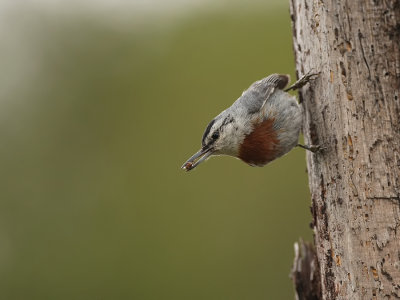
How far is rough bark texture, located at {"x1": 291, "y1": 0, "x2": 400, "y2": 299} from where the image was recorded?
11.5 ft

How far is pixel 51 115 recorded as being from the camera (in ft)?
32.5

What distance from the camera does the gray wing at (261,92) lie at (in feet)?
15.2

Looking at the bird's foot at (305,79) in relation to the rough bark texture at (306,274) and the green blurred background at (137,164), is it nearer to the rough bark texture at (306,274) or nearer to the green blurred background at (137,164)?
the rough bark texture at (306,274)

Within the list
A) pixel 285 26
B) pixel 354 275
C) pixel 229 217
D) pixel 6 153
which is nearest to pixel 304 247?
pixel 354 275

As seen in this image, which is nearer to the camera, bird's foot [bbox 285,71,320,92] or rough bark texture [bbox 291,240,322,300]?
bird's foot [bbox 285,71,320,92]

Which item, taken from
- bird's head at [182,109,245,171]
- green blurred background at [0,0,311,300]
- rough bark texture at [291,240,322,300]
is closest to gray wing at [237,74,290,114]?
bird's head at [182,109,245,171]

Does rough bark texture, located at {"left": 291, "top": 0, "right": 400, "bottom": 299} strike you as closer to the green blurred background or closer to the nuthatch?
the nuthatch

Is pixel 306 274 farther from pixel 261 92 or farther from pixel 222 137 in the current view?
pixel 261 92

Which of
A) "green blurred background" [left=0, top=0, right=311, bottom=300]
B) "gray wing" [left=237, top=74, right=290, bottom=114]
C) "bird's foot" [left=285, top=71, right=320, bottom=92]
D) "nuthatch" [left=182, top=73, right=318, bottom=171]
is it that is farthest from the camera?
"green blurred background" [left=0, top=0, right=311, bottom=300]

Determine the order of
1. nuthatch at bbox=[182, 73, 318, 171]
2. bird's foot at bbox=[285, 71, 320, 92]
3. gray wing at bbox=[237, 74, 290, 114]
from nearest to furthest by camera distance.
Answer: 1. bird's foot at bbox=[285, 71, 320, 92]
2. nuthatch at bbox=[182, 73, 318, 171]
3. gray wing at bbox=[237, 74, 290, 114]

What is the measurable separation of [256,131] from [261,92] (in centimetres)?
33

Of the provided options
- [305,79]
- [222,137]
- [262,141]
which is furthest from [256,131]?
[305,79]

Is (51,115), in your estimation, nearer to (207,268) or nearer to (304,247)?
(207,268)

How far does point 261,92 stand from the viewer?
4.71 m
